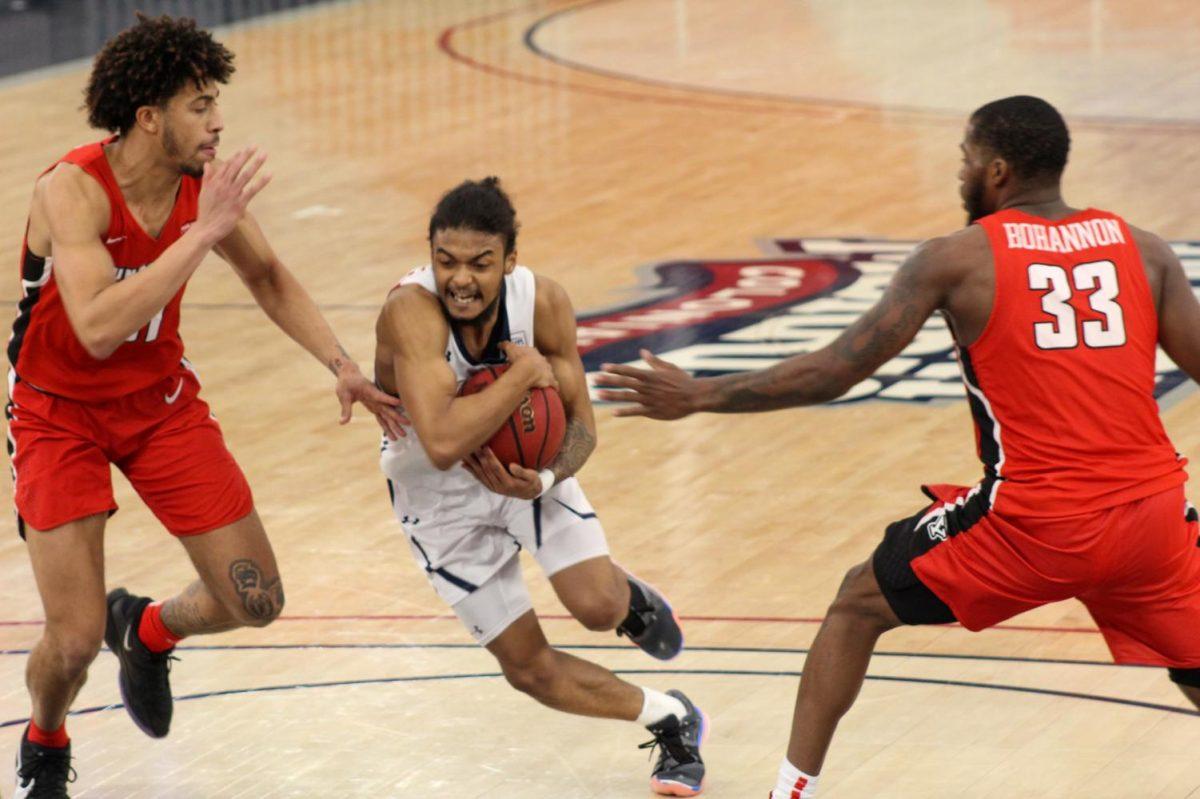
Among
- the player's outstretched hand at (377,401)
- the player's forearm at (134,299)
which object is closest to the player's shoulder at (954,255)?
the player's outstretched hand at (377,401)

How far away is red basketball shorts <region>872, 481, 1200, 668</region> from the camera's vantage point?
4.43 m

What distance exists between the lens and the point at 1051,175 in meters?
4.52

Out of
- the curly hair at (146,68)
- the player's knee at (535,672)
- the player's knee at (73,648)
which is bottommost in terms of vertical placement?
the player's knee at (535,672)

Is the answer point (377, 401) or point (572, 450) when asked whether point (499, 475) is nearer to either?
point (572, 450)

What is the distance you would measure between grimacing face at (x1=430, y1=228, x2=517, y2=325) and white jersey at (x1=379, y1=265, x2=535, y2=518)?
12 centimetres

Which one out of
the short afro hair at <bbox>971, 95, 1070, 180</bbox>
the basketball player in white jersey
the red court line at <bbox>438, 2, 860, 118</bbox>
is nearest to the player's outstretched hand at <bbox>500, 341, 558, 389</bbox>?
the basketball player in white jersey

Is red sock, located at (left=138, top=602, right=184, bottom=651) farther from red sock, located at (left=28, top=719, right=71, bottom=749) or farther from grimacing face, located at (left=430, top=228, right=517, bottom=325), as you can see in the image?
grimacing face, located at (left=430, top=228, right=517, bottom=325)

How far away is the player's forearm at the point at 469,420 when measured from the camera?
488cm

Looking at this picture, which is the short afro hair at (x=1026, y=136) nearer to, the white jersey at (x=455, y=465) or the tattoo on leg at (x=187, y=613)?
the white jersey at (x=455, y=465)

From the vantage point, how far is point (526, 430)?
506 centimetres

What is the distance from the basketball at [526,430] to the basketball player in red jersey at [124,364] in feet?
0.86

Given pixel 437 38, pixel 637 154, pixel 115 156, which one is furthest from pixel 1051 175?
pixel 437 38

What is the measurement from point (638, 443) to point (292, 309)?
11.2ft

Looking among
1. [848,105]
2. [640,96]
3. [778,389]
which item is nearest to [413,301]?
[778,389]
